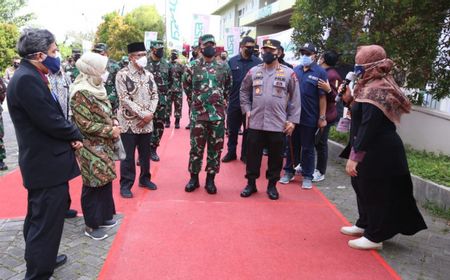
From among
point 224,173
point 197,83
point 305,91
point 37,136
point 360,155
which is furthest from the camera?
point 224,173

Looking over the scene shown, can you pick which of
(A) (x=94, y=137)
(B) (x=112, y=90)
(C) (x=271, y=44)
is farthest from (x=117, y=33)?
(A) (x=94, y=137)

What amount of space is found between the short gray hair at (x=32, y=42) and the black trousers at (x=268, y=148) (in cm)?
267

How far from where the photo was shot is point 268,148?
Result: 193 inches

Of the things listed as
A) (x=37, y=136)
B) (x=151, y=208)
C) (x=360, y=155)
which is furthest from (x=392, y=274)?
(x=37, y=136)

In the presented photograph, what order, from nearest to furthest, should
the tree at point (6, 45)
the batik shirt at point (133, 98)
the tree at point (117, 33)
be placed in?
the batik shirt at point (133, 98) < the tree at point (6, 45) < the tree at point (117, 33)

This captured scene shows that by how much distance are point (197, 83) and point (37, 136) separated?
2404mm

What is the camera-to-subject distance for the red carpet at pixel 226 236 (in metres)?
3.22

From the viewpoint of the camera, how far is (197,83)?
4.88 meters

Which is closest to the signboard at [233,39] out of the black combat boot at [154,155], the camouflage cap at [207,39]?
the black combat boot at [154,155]

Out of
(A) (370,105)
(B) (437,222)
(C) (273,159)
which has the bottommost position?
(B) (437,222)

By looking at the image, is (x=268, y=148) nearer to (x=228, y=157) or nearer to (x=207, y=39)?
(x=207, y=39)

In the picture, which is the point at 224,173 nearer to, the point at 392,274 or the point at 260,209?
the point at 260,209

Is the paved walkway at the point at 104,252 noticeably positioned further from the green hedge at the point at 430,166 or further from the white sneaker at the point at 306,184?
the white sneaker at the point at 306,184

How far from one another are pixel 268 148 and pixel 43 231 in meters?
2.81
